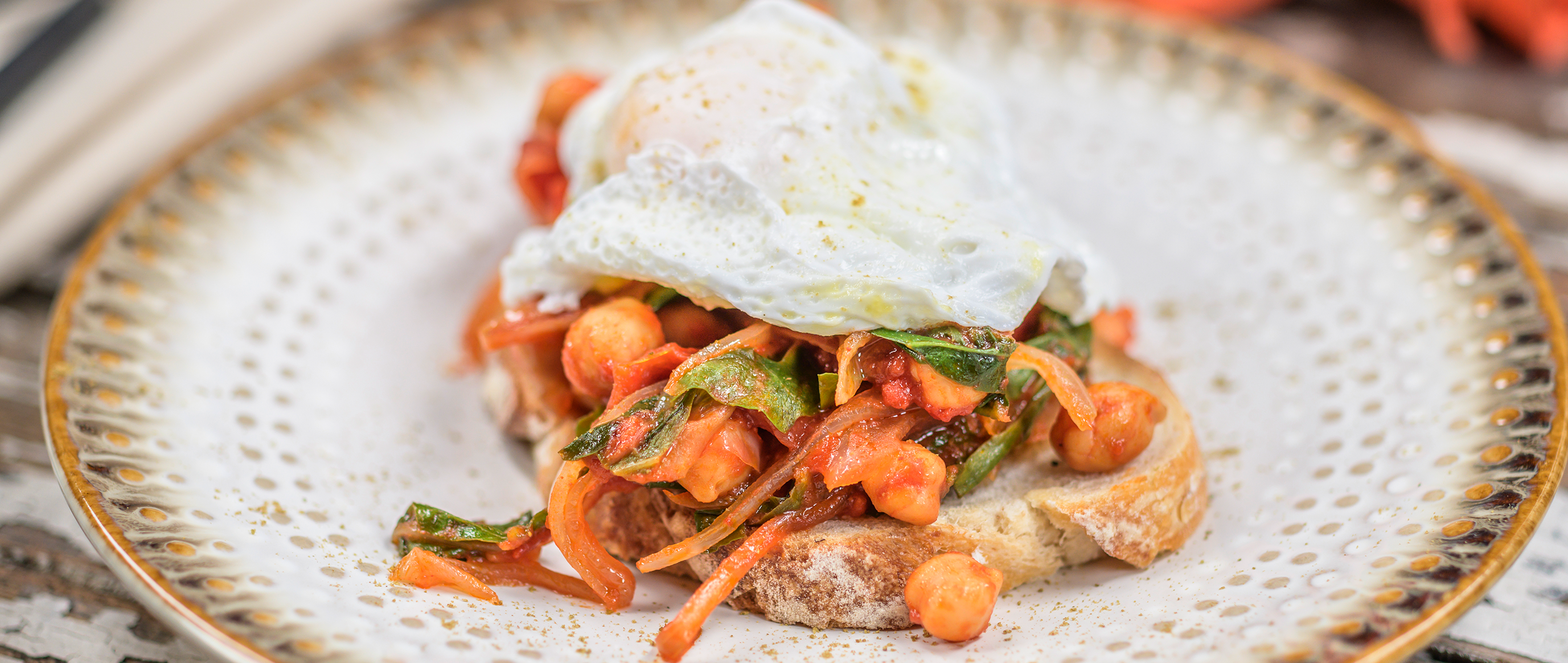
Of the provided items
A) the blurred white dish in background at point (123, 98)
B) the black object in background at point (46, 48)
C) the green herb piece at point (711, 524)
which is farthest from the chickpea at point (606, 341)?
the black object in background at point (46, 48)

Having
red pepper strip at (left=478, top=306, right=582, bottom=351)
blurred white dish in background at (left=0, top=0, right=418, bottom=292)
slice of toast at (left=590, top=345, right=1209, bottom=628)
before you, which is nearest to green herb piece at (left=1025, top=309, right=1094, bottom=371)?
slice of toast at (left=590, top=345, right=1209, bottom=628)

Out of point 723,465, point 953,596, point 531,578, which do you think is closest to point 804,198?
point 723,465

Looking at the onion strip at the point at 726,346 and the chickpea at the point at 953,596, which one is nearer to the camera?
the chickpea at the point at 953,596

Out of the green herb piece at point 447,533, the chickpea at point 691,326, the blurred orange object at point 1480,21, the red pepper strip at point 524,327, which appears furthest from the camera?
the blurred orange object at point 1480,21

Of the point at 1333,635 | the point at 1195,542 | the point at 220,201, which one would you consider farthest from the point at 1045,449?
the point at 220,201

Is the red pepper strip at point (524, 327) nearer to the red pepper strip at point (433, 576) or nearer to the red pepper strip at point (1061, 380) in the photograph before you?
the red pepper strip at point (433, 576)

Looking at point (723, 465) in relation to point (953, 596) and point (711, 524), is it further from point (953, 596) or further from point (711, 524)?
point (953, 596)

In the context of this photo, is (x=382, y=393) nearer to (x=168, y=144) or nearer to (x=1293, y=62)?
(x=168, y=144)
